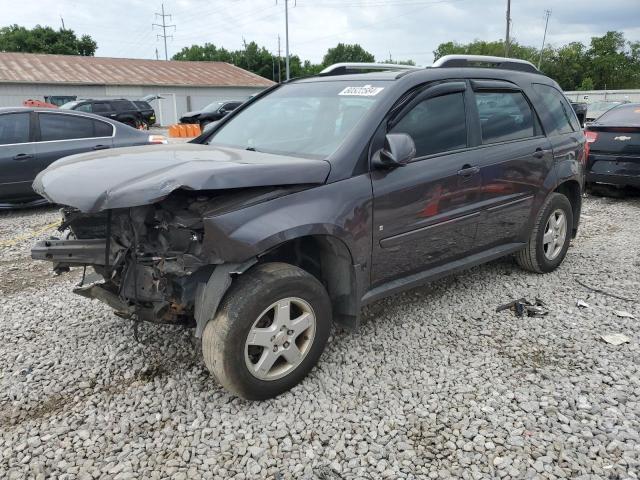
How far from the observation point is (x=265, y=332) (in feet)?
8.94

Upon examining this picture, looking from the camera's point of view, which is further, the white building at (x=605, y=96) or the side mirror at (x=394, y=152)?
the white building at (x=605, y=96)

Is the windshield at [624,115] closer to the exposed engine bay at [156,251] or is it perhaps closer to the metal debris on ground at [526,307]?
the metal debris on ground at [526,307]

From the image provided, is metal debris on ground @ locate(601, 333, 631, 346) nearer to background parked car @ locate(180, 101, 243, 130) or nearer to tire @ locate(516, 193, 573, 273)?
tire @ locate(516, 193, 573, 273)

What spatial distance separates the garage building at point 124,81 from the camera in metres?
28.9

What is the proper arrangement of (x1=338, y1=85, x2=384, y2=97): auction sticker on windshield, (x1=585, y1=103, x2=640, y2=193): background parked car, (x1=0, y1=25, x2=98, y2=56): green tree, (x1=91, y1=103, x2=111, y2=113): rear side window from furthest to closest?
(x1=0, y1=25, x2=98, y2=56): green tree
(x1=91, y1=103, x2=111, y2=113): rear side window
(x1=585, y1=103, x2=640, y2=193): background parked car
(x1=338, y1=85, x2=384, y2=97): auction sticker on windshield

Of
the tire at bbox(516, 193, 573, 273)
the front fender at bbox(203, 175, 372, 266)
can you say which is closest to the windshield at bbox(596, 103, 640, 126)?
the tire at bbox(516, 193, 573, 273)

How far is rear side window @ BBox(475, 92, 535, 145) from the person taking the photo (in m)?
3.93

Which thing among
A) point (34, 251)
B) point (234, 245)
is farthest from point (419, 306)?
point (34, 251)

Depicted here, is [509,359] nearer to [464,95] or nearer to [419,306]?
[419,306]

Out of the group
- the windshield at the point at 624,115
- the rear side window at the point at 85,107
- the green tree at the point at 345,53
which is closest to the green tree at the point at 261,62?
the green tree at the point at 345,53

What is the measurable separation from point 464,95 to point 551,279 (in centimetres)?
208

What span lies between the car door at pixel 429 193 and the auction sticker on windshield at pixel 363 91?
0.23 meters

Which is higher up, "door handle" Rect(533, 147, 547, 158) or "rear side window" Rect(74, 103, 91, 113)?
"rear side window" Rect(74, 103, 91, 113)

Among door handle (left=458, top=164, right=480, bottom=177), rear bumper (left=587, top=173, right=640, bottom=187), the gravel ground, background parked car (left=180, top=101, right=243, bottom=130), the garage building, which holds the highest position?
the garage building
